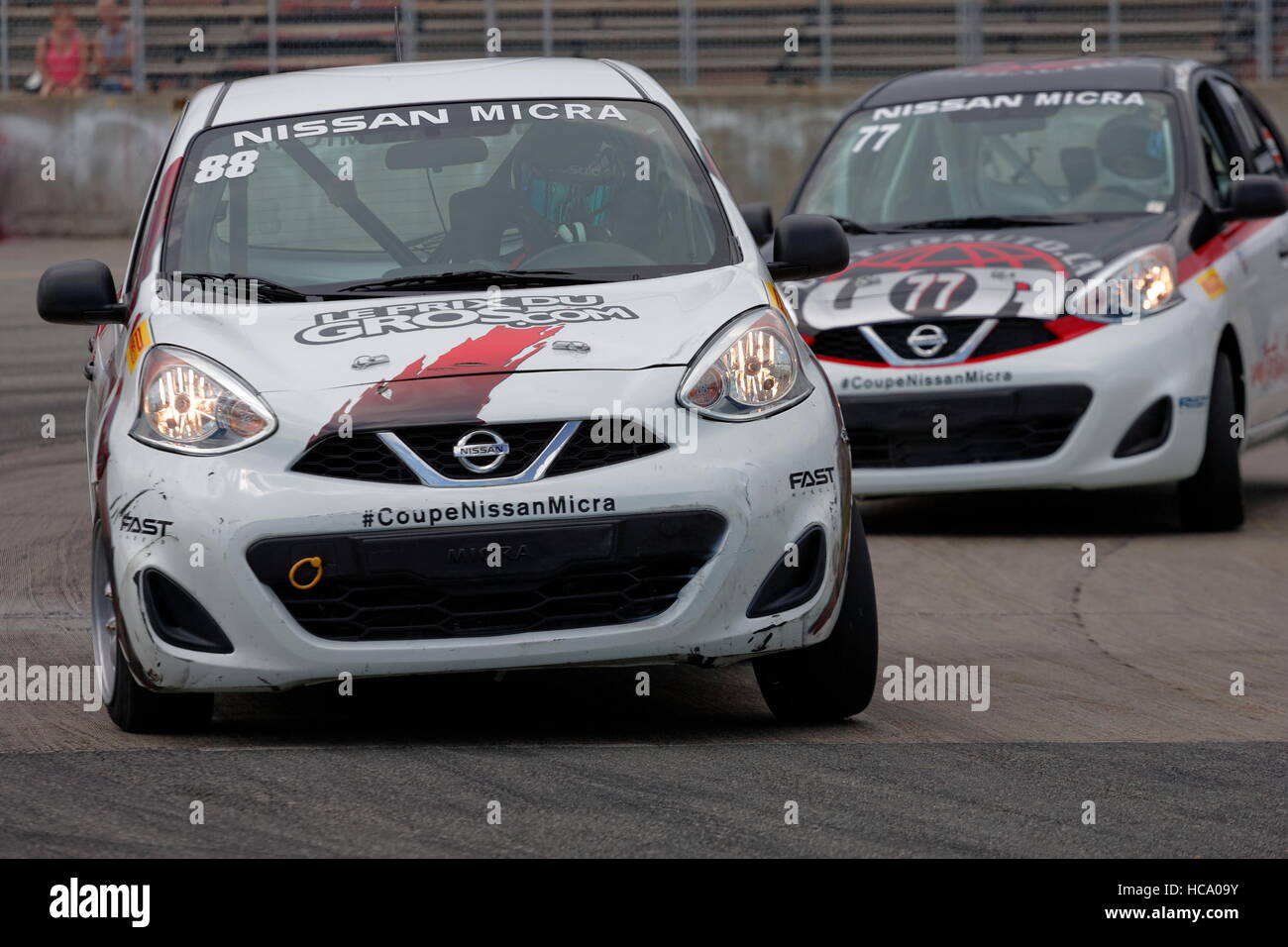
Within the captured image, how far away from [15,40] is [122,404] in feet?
64.8

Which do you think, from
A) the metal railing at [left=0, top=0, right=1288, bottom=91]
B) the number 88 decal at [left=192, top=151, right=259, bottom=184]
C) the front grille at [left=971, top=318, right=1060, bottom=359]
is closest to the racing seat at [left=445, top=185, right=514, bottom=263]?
the number 88 decal at [left=192, top=151, right=259, bottom=184]

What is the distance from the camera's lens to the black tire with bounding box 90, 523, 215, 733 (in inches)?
225

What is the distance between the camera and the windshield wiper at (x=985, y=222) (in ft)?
33.2

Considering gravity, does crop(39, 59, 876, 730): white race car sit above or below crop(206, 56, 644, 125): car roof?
below

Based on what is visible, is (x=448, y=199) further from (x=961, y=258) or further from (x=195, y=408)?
(x=961, y=258)

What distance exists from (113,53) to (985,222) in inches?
632

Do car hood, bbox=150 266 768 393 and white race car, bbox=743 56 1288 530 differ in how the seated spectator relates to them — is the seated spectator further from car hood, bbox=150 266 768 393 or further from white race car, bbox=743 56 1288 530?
car hood, bbox=150 266 768 393

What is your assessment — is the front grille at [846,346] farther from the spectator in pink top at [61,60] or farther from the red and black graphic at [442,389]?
the spectator in pink top at [61,60]

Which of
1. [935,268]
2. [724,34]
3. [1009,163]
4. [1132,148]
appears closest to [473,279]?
[935,268]

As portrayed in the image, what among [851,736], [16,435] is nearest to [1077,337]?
[851,736]

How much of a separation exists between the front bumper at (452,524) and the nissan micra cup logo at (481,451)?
6 centimetres

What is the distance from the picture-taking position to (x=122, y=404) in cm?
572
